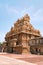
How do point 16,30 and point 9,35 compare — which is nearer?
point 16,30

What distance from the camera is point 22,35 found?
3944cm

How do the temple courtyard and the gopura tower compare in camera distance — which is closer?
the temple courtyard

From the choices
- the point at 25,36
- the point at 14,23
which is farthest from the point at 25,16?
the point at 25,36

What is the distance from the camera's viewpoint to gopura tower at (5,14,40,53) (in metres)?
37.6

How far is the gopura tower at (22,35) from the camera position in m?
37.6

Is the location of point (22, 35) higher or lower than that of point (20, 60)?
higher

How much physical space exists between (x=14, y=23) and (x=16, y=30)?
219 inches

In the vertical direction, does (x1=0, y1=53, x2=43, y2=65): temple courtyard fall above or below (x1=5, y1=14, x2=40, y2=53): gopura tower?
below

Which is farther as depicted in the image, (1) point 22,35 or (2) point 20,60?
(1) point 22,35

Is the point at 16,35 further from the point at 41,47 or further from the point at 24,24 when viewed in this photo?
the point at 41,47

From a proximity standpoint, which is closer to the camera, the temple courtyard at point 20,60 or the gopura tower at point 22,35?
the temple courtyard at point 20,60

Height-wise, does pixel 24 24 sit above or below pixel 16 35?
above

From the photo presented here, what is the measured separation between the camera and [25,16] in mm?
44812

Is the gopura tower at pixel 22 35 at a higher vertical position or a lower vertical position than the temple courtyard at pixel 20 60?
higher
